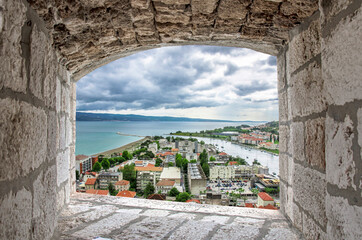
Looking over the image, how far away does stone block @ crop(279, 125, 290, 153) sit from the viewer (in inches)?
70.2

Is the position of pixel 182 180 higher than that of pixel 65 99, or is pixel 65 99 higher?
pixel 65 99

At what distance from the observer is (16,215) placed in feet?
2.85

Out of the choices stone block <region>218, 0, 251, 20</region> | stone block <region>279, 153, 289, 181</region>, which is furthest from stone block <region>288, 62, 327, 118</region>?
stone block <region>218, 0, 251, 20</region>

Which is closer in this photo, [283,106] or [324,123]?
[324,123]

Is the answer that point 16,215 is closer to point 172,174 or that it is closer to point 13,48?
point 13,48

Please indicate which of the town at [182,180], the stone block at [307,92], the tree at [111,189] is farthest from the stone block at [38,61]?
the tree at [111,189]

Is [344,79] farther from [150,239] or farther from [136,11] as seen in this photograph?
A: [150,239]

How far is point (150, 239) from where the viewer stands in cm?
153

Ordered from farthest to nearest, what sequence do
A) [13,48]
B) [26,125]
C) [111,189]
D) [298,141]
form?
[111,189], [298,141], [26,125], [13,48]

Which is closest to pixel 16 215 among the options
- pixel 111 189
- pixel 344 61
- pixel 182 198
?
pixel 344 61

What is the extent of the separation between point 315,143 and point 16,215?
1.39m

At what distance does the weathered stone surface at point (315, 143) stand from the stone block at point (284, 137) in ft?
1.36

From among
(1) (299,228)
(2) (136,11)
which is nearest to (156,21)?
(2) (136,11)

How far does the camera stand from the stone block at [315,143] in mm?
1196
